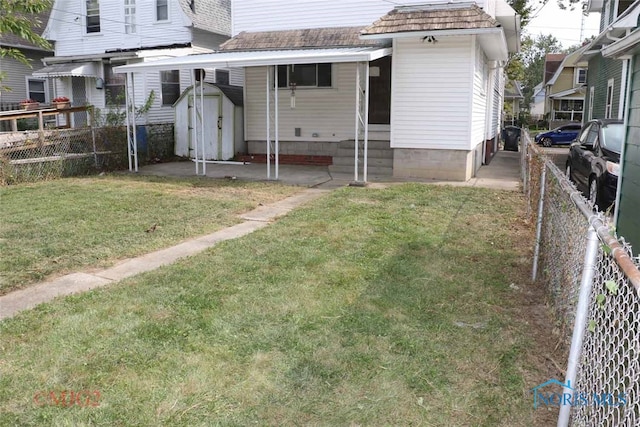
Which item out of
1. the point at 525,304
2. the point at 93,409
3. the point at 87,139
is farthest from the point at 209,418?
the point at 87,139

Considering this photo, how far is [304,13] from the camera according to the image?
1633 centimetres

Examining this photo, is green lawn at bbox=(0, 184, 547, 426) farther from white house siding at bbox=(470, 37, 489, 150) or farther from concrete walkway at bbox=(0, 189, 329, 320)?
white house siding at bbox=(470, 37, 489, 150)

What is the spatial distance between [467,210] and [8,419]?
7.70m

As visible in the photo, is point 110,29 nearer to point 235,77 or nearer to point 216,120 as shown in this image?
point 235,77

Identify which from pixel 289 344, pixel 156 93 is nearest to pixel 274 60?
pixel 289 344

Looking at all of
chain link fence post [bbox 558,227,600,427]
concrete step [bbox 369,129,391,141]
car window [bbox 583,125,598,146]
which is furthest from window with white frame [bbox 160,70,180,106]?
chain link fence post [bbox 558,227,600,427]

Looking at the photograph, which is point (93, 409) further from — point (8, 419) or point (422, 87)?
point (422, 87)

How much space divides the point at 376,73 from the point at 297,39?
2655 millimetres

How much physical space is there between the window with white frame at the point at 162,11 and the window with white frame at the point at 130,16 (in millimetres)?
1126

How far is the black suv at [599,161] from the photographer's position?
866 cm

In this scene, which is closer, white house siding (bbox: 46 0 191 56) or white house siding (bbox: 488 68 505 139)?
white house siding (bbox: 46 0 191 56)

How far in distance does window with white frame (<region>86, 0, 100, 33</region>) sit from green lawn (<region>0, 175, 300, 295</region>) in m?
11.6

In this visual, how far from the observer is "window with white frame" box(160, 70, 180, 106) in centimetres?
2028

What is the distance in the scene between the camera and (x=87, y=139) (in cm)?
1411
